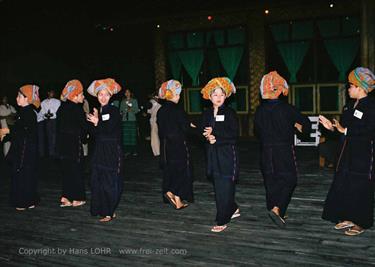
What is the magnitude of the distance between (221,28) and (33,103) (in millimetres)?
8550

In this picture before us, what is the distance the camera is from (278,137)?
4.89 meters

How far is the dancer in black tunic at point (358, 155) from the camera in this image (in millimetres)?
4508

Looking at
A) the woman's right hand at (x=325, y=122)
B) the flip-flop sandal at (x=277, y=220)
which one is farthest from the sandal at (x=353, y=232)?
the woman's right hand at (x=325, y=122)

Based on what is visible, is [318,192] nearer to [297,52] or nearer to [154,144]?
[154,144]

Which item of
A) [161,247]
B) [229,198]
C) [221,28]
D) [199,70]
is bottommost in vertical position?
[161,247]

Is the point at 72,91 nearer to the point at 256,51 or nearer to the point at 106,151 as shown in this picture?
the point at 106,151

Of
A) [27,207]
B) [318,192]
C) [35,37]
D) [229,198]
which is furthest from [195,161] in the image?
[35,37]

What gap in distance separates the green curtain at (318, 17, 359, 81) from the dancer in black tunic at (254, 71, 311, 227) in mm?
7932

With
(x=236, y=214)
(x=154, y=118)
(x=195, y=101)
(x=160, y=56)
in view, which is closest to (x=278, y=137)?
(x=236, y=214)

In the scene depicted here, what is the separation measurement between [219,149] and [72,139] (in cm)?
211

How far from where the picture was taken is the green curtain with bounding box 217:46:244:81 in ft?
43.7

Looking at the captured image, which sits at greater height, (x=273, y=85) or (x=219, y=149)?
(x=273, y=85)

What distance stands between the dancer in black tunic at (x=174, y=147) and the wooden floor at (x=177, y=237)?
0.23m

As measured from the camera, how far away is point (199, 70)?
14.0 meters
